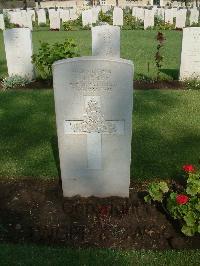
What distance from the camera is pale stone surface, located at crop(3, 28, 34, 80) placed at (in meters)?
9.20

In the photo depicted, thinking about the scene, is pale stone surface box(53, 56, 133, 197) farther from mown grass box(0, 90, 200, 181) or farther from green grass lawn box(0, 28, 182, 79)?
green grass lawn box(0, 28, 182, 79)

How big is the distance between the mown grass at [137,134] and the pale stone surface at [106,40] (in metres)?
2.09

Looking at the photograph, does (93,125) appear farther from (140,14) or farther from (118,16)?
(140,14)

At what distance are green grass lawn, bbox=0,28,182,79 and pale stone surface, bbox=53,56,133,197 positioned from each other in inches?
240

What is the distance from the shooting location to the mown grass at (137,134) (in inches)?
202

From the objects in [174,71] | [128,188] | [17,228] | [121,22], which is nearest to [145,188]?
[128,188]

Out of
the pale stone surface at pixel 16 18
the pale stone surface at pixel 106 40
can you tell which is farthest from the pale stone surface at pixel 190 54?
the pale stone surface at pixel 16 18

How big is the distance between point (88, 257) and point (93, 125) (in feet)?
4.47

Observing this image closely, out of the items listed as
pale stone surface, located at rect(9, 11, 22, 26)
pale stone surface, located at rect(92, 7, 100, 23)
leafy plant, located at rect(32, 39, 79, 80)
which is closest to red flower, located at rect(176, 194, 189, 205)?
leafy plant, located at rect(32, 39, 79, 80)

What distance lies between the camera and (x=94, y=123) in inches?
156

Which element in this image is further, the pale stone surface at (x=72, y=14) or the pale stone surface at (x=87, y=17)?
the pale stone surface at (x=72, y=14)

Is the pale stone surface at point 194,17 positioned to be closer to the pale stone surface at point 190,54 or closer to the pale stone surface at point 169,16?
the pale stone surface at point 169,16

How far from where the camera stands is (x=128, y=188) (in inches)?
Result: 170

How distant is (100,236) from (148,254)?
547mm
